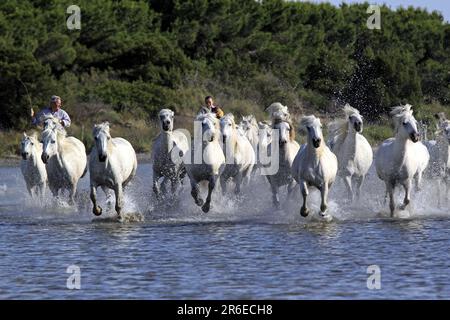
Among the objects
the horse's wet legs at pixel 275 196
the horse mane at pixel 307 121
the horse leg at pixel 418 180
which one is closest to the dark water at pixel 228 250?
the horse's wet legs at pixel 275 196

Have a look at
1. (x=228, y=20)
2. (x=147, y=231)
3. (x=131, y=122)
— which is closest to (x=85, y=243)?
(x=147, y=231)

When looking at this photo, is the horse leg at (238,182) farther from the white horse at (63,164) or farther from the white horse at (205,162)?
the white horse at (63,164)

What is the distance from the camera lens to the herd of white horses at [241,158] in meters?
16.4

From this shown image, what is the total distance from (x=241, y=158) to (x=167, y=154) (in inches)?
56.2

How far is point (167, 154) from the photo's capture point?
709 inches

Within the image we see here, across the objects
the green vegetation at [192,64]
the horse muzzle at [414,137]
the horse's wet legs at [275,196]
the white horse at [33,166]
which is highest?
the green vegetation at [192,64]

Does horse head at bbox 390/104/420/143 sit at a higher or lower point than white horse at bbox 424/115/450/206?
higher

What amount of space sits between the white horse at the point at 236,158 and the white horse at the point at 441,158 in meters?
Result: 2.80

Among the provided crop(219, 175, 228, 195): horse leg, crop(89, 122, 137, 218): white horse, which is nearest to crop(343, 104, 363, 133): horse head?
crop(219, 175, 228, 195): horse leg

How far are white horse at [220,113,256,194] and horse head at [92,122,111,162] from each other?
212 cm

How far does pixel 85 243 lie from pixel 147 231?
4.48ft

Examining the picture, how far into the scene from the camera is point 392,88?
46.9 meters

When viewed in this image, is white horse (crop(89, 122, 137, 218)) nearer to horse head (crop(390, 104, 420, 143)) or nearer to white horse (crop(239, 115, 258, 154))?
horse head (crop(390, 104, 420, 143))

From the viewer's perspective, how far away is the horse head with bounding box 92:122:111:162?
52.9 feet
